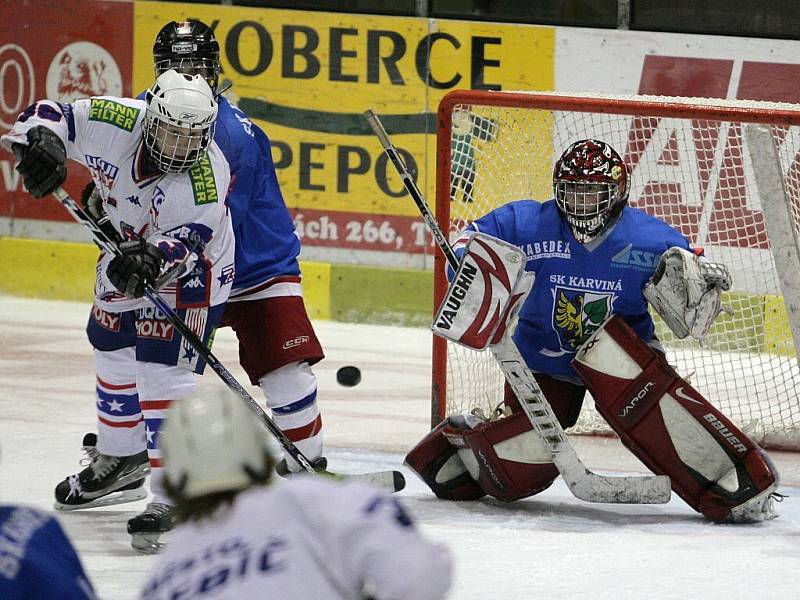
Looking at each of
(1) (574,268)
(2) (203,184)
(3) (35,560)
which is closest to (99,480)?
(2) (203,184)

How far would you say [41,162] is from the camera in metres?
3.35

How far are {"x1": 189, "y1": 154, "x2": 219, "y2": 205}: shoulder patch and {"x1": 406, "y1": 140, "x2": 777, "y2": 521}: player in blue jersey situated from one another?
71cm

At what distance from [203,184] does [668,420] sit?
4.19ft

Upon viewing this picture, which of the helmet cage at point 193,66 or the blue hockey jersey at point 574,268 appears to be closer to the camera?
the blue hockey jersey at point 574,268

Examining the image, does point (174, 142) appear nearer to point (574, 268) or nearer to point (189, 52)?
point (189, 52)

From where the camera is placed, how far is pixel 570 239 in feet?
12.8

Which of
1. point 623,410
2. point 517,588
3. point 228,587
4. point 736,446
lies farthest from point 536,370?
point 228,587

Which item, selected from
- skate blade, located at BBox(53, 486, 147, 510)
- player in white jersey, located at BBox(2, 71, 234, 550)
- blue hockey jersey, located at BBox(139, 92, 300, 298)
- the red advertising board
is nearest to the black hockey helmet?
blue hockey jersey, located at BBox(139, 92, 300, 298)

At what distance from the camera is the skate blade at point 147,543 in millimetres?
3361

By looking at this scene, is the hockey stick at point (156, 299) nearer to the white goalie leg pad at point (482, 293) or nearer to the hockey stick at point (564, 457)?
the white goalie leg pad at point (482, 293)

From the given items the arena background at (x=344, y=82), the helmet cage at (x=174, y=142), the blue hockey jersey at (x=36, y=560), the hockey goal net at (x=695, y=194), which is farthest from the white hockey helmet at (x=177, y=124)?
the arena background at (x=344, y=82)

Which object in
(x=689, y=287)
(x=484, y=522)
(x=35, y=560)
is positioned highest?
(x=689, y=287)

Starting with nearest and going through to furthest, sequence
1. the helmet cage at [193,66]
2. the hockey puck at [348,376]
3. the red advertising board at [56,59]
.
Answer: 1. the helmet cage at [193,66]
2. the hockey puck at [348,376]
3. the red advertising board at [56,59]

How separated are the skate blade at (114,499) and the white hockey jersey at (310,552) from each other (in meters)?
2.28
